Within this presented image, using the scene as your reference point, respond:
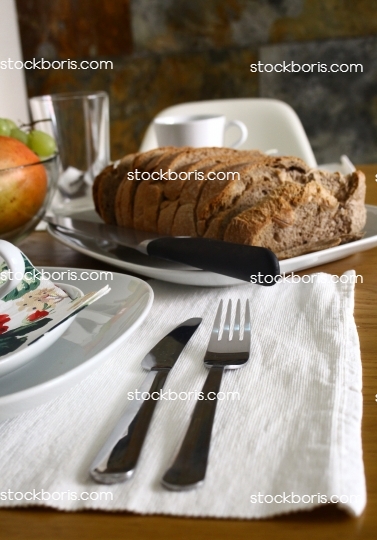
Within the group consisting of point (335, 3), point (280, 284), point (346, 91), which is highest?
point (335, 3)

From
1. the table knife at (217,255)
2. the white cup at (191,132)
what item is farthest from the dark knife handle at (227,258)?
the white cup at (191,132)

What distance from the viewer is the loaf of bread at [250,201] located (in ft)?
2.68

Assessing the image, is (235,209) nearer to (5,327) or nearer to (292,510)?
(5,327)

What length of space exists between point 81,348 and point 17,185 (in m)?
0.42

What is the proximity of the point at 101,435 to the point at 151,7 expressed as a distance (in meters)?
2.59

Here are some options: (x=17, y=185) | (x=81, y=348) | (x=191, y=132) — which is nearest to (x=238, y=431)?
(x=81, y=348)

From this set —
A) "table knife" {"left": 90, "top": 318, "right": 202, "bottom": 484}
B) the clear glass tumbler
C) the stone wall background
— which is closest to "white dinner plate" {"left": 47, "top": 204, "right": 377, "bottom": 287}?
"table knife" {"left": 90, "top": 318, "right": 202, "bottom": 484}

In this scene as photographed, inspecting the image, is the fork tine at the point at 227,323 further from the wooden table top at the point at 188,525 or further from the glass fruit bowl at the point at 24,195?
the glass fruit bowl at the point at 24,195

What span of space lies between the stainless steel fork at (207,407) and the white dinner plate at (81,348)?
0.08 metres

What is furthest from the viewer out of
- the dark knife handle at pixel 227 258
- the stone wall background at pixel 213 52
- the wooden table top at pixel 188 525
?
the stone wall background at pixel 213 52

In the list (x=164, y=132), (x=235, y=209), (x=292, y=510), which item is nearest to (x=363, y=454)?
(x=292, y=510)

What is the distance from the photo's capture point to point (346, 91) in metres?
2.82

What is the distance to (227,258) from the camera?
718 millimetres

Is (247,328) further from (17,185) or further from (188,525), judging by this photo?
(17,185)
